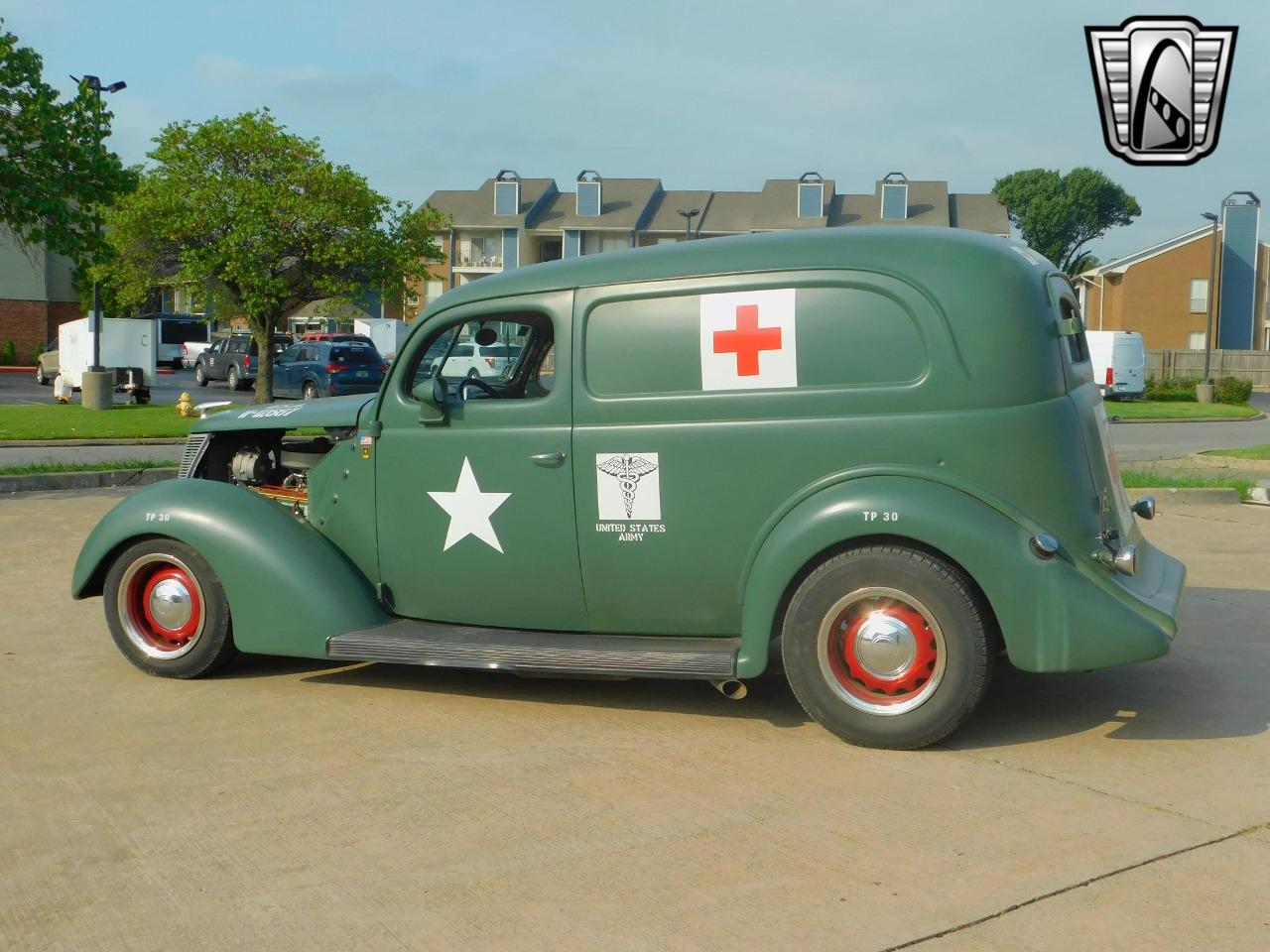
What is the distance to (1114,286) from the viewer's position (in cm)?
6272

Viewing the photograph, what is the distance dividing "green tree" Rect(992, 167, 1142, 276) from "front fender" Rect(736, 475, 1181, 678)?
91521mm

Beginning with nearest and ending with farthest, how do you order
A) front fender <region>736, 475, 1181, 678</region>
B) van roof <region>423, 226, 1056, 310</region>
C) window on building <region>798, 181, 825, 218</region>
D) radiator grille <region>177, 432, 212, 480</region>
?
front fender <region>736, 475, 1181, 678</region>
van roof <region>423, 226, 1056, 310</region>
radiator grille <region>177, 432, 212, 480</region>
window on building <region>798, 181, 825, 218</region>

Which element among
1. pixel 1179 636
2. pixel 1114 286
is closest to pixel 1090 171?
pixel 1114 286

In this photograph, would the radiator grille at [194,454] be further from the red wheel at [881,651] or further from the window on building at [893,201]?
the window on building at [893,201]

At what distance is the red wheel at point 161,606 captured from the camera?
6277 mm

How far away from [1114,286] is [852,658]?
62330mm

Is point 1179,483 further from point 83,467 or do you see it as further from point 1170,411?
point 1170,411

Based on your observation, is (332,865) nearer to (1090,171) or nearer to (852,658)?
(852,658)

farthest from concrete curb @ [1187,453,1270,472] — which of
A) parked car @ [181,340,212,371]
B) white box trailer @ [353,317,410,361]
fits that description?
parked car @ [181,340,212,371]

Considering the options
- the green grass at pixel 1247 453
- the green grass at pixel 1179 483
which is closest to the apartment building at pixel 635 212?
the green grass at pixel 1247 453

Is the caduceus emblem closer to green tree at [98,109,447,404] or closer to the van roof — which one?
the van roof

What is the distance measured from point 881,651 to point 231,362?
125 ft

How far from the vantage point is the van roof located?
17.1 feet

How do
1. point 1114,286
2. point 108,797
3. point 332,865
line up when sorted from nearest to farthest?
1. point 332,865
2. point 108,797
3. point 1114,286
